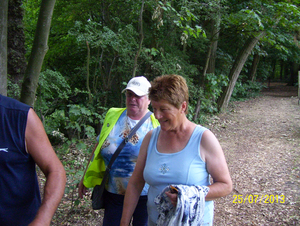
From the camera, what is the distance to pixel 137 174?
6.36 ft

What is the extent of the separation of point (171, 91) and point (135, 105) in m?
0.79

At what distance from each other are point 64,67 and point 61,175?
6656 mm

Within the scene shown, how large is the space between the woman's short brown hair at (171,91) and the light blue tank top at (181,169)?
24 centimetres

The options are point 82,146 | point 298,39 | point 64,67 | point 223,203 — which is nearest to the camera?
point 82,146

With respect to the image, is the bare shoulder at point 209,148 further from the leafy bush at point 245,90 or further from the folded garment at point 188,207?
the leafy bush at point 245,90

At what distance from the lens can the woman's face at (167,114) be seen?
1.71 m

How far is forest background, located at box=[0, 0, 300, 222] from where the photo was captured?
4112 mm

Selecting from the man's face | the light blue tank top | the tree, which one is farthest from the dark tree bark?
the tree

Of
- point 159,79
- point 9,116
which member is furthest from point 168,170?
point 9,116

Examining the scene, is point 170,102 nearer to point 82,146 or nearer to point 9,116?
point 9,116

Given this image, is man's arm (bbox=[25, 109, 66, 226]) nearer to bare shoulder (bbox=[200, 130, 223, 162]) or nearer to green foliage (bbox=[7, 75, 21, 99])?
bare shoulder (bbox=[200, 130, 223, 162])

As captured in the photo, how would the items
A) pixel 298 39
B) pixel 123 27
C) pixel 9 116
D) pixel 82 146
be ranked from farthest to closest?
pixel 298 39 → pixel 123 27 → pixel 82 146 → pixel 9 116

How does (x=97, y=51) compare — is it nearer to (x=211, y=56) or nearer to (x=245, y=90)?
(x=211, y=56)

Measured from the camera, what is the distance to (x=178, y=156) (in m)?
1.67
